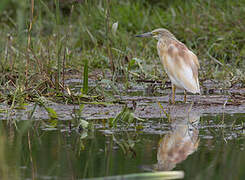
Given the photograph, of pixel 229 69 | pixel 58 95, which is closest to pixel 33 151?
pixel 58 95

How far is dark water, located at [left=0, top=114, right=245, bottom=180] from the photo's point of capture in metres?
3.14

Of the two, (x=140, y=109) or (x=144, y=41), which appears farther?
(x=144, y=41)

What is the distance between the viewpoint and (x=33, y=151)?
3645 mm

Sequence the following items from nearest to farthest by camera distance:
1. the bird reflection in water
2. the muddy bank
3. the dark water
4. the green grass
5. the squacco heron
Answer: the dark water < the bird reflection in water < the muddy bank < the squacco heron < the green grass

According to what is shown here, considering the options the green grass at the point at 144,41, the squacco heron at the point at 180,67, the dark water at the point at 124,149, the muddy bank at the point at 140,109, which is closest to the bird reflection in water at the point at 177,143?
the dark water at the point at 124,149

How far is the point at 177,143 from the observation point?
3.85 metres

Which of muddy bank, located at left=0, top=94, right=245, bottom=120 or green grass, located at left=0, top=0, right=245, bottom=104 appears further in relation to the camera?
green grass, located at left=0, top=0, right=245, bottom=104

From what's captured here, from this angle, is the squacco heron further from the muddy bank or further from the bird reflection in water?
the bird reflection in water

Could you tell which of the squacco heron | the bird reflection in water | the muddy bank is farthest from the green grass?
the bird reflection in water

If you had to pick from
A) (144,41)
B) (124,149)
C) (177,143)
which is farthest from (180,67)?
(144,41)

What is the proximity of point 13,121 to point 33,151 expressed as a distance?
1.13 meters

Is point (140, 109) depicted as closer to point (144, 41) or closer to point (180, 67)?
point (180, 67)

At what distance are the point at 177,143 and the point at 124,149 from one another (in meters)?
0.37

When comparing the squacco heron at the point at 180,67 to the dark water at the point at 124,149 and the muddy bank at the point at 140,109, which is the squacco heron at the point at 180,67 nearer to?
the muddy bank at the point at 140,109
